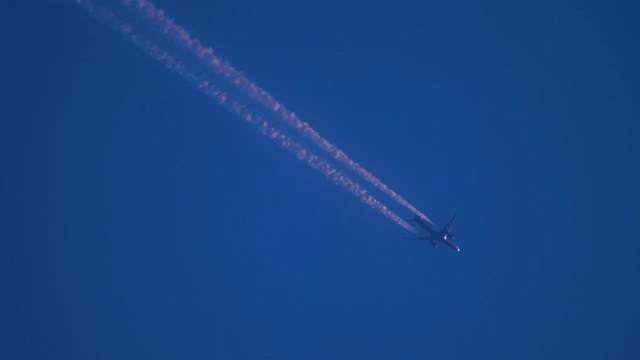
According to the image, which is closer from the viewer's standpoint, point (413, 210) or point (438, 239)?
point (413, 210)

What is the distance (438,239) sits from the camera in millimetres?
39406

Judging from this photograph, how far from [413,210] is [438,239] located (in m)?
5.50

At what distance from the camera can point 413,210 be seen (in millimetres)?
35500
